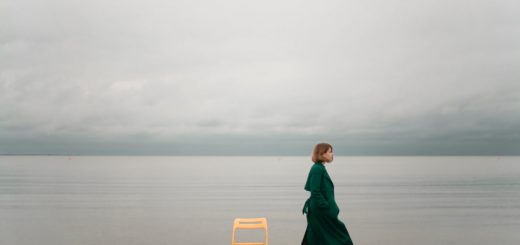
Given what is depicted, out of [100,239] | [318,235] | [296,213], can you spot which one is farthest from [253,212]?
[318,235]

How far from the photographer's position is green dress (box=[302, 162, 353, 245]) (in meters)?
7.25

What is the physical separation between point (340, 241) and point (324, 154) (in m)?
1.38

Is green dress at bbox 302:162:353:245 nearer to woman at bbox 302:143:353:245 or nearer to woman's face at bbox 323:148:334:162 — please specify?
woman at bbox 302:143:353:245

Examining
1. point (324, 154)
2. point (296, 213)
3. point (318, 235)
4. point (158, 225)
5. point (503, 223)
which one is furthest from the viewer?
point (296, 213)

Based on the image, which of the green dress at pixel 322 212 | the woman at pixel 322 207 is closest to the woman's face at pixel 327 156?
the woman at pixel 322 207

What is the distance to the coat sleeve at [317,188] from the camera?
720cm

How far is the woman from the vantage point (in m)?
7.18

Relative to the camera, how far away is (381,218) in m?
23.0

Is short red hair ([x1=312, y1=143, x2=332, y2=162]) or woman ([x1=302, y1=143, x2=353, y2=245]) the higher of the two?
short red hair ([x1=312, y1=143, x2=332, y2=162])

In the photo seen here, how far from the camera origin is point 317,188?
7.24m

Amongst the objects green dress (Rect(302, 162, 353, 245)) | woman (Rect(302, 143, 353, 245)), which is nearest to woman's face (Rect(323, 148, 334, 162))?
woman (Rect(302, 143, 353, 245))

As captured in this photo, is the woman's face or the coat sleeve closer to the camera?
the woman's face

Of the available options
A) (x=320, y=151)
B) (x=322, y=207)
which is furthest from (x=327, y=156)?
(x=322, y=207)

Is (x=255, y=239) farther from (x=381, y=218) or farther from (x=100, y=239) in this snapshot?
(x=381, y=218)
